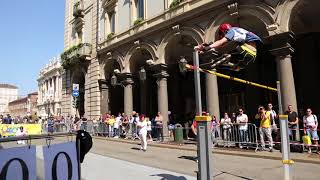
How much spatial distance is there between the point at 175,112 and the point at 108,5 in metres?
10.1

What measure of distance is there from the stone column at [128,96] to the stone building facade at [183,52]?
2.8 inches

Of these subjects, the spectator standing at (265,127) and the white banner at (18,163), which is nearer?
the white banner at (18,163)

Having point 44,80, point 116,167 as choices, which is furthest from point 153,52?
point 44,80

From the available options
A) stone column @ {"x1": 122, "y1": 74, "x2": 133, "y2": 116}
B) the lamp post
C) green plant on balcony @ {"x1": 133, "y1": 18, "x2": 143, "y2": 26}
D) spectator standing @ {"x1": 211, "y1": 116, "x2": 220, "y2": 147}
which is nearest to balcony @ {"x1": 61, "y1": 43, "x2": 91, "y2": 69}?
stone column @ {"x1": 122, "y1": 74, "x2": 133, "y2": 116}

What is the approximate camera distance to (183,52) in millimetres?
22547

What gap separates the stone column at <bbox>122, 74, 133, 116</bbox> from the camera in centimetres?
2392

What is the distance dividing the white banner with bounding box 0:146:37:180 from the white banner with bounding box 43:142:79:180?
26cm

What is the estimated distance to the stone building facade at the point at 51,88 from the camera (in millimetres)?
56406

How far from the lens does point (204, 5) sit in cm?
1777

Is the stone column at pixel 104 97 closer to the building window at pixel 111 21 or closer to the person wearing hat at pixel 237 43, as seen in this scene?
the building window at pixel 111 21

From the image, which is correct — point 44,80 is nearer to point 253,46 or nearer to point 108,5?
point 108,5

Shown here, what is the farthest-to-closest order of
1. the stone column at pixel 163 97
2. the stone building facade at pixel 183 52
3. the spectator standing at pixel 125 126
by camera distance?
the spectator standing at pixel 125 126
the stone column at pixel 163 97
the stone building facade at pixel 183 52

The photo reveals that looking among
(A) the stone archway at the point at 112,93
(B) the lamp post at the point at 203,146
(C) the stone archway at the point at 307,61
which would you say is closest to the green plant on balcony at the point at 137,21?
(A) the stone archway at the point at 112,93

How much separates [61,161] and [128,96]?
19292mm
